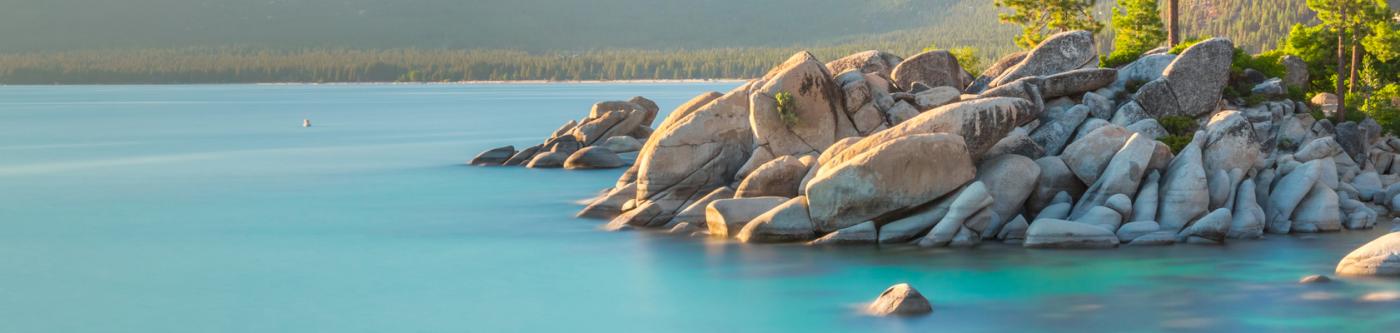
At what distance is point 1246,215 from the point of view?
39.6 meters

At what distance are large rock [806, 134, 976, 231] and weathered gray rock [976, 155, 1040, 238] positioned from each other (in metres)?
1.48

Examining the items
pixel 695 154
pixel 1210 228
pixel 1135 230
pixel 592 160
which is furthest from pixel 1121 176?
pixel 592 160

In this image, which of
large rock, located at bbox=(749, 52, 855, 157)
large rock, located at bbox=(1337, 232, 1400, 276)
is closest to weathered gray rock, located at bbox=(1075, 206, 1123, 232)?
large rock, located at bbox=(1337, 232, 1400, 276)

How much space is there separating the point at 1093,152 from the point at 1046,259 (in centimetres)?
665

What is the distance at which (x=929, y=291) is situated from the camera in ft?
104

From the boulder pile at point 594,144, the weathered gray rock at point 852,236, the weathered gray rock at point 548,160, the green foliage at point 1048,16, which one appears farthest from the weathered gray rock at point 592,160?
the weathered gray rock at point 852,236

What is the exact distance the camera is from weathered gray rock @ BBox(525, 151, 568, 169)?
6775cm

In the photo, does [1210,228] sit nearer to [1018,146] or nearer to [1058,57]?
[1018,146]

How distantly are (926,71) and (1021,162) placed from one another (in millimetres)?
14376

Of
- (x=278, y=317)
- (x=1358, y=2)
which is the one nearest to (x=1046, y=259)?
(x=278, y=317)

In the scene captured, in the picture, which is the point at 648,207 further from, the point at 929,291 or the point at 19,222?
the point at 19,222

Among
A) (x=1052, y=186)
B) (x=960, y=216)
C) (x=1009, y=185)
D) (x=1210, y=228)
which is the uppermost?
(x=1009, y=185)

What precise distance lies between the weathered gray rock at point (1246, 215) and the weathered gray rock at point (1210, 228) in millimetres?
892

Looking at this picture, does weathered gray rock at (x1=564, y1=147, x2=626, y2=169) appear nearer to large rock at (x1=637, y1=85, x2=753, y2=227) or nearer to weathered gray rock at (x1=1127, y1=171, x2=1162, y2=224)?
large rock at (x1=637, y1=85, x2=753, y2=227)
